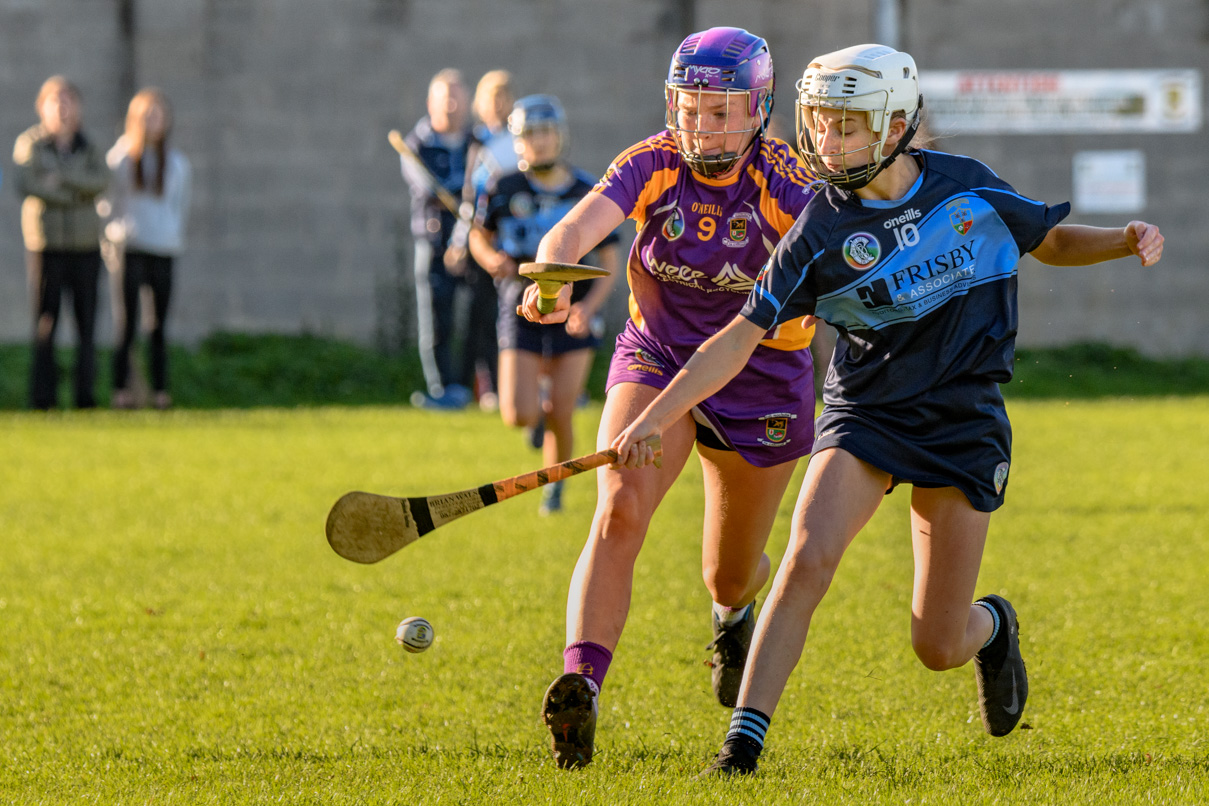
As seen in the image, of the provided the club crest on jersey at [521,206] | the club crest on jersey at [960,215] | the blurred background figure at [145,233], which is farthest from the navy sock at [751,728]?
the blurred background figure at [145,233]

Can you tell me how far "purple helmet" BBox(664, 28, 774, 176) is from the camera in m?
4.20

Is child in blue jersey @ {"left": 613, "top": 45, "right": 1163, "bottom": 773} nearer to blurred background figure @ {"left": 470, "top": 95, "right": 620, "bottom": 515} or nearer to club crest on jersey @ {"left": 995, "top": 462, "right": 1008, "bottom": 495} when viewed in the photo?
club crest on jersey @ {"left": 995, "top": 462, "right": 1008, "bottom": 495}

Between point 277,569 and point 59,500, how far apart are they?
96.0 inches

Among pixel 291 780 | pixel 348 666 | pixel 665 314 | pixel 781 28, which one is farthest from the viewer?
pixel 781 28

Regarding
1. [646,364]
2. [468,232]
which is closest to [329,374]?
[468,232]

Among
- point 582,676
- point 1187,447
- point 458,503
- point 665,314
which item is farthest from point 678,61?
point 1187,447

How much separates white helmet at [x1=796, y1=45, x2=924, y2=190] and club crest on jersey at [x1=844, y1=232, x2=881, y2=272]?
0.13m

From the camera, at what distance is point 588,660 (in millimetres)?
4000

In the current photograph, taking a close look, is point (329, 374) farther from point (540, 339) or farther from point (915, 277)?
point (915, 277)

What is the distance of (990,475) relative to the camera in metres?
3.93

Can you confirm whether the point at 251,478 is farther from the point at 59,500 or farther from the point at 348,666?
the point at 348,666

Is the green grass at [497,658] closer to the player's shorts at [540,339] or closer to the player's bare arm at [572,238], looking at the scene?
the player's shorts at [540,339]

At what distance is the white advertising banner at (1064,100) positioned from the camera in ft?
52.3

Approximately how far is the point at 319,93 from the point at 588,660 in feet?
40.5
